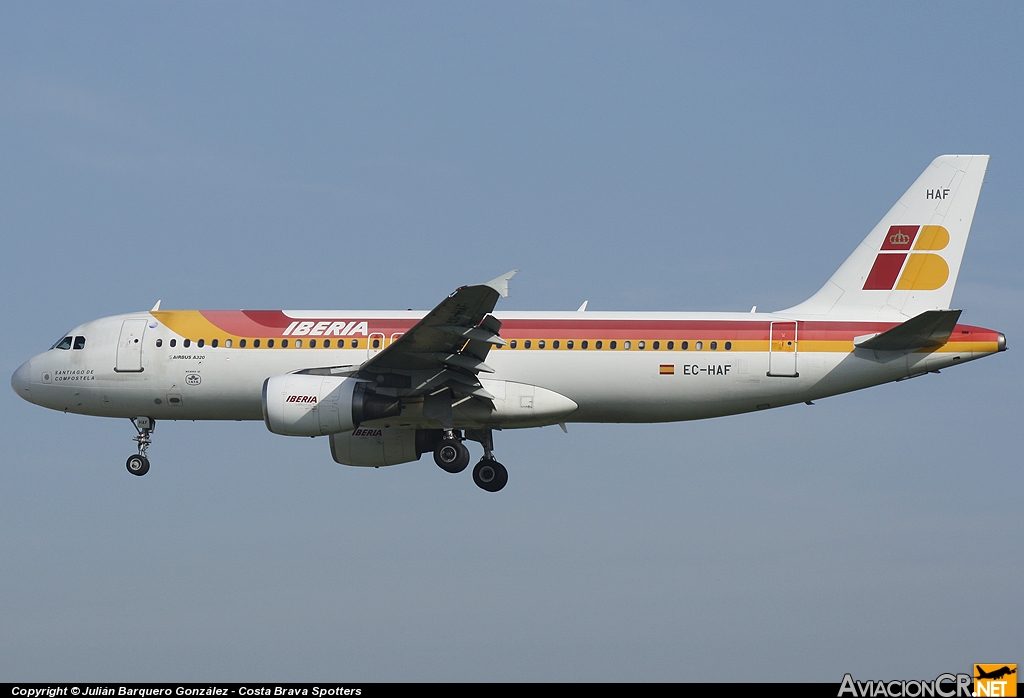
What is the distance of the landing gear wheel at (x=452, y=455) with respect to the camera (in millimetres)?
39719

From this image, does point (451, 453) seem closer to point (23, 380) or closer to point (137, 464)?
point (137, 464)

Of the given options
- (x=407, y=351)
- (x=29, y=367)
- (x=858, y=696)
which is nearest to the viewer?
(x=858, y=696)

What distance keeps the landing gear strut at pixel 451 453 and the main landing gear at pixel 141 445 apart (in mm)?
9174

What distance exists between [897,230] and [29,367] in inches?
1080

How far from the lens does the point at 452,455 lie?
39.7m

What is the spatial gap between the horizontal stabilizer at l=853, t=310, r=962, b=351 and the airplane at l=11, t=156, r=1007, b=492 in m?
0.05

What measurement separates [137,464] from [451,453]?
33.4ft

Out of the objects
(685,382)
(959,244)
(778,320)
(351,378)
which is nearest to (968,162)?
(959,244)

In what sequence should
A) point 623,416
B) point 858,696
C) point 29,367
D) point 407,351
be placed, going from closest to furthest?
1. point 858,696
2. point 407,351
3. point 623,416
4. point 29,367

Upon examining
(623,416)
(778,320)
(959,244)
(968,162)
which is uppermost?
(968,162)

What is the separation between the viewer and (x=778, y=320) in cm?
3891

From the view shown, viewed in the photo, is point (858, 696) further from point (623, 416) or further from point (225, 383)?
point (225, 383)

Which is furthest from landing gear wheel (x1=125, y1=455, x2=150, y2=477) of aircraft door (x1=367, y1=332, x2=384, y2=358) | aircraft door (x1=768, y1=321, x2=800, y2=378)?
aircraft door (x1=768, y1=321, x2=800, y2=378)

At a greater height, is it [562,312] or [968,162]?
[968,162]
